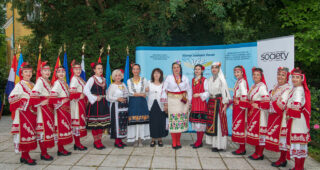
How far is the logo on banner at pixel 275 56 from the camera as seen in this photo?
4.83m

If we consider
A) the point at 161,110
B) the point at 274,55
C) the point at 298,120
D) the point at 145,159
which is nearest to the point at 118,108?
the point at 161,110

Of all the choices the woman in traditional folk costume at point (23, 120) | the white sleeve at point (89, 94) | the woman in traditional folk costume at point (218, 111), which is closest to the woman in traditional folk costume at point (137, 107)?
the white sleeve at point (89, 94)

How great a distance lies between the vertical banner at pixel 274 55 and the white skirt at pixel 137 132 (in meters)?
3.22

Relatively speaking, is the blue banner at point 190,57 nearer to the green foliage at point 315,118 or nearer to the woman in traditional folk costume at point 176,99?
the woman in traditional folk costume at point 176,99

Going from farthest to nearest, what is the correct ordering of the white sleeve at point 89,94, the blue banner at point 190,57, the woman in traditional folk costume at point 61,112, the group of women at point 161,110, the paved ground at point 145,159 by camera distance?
the blue banner at point 190,57 → the white sleeve at point 89,94 → the woman in traditional folk costume at point 61,112 → the paved ground at point 145,159 → the group of women at point 161,110

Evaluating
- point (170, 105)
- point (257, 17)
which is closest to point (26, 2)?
point (170, 105)

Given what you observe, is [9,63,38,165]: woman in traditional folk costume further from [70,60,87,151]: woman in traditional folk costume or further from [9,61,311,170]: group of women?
[70,60,87,151]: woman in traditional folk costume

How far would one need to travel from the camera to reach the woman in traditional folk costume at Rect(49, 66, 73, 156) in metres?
4.37

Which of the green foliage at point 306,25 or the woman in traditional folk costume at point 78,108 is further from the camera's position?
the green foliage at point 306,25

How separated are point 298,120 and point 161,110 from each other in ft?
9.06

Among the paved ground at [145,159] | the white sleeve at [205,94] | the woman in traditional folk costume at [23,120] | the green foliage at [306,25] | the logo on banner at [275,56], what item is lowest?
the paved ground at [145,159]

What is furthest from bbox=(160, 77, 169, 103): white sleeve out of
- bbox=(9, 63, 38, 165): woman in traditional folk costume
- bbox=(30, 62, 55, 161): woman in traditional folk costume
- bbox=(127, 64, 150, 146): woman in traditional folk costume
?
bbox=(9, 63, 38, 165): woman in traditional folk costume

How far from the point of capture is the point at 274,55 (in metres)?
5.05

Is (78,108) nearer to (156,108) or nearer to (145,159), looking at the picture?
(156,108)
